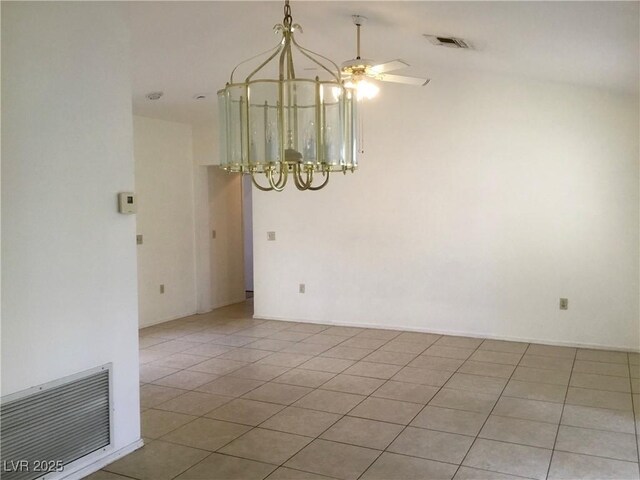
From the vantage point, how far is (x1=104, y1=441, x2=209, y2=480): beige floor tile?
3.02 meters

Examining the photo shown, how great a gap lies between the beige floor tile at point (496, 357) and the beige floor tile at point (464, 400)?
3.10 ft

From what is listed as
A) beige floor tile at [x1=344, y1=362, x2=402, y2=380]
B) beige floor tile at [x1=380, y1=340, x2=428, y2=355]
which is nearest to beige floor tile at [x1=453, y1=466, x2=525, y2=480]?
beige floor tile at [x1=344, y1=362, x2=402, y2=380]

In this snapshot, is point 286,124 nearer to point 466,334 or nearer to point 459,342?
point 459,342

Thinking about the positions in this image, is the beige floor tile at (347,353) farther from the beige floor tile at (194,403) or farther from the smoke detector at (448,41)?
the smoke detector at (448,41)

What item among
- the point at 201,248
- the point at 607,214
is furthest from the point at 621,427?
the point at 201,248

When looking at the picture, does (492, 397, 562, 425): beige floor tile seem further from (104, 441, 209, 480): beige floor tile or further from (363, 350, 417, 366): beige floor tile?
(104, 441, 209, 480): beige floor tile

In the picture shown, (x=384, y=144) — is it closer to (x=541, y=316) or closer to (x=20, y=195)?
(x=541, y=316)

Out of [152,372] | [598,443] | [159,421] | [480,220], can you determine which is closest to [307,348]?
[152,372]

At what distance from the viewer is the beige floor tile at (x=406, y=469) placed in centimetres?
294

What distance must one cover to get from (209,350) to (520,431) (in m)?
3.14

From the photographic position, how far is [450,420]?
12.1 feet

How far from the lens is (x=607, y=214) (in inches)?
208

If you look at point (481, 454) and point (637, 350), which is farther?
point (637, 350)

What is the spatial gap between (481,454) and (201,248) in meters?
5.11
